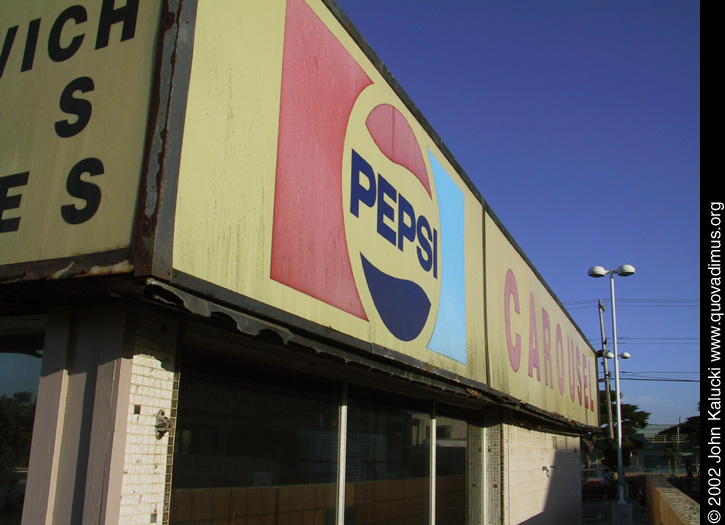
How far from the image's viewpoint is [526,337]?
13.1m

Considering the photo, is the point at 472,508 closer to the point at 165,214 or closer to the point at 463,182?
the point at 463,182

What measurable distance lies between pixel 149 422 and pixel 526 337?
1015 centimetres

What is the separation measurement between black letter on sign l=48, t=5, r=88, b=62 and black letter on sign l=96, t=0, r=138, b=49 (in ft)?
0.59

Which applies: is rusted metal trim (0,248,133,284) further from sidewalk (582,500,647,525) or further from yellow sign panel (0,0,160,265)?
sidewalk (582,500,647,525)

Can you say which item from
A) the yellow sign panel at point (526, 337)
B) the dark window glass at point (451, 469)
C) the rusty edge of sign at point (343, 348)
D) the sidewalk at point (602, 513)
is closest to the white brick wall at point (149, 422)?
the rusty edge of sign at point (343, 348)

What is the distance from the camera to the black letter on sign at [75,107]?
409cm

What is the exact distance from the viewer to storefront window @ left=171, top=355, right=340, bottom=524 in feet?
15.7

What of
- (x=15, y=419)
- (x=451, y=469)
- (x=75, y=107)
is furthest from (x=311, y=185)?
(x=451, y=469)

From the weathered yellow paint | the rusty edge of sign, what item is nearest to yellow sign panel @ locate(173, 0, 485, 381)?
the weathered yellow paint

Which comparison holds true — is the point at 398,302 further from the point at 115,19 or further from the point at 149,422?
the point at 115,19

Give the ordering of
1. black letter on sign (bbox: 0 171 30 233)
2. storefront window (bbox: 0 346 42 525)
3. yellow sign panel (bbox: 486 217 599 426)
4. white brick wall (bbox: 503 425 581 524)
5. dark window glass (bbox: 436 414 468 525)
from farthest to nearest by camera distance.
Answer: white brick wall (bbox: 503 425 581 524) < yellow sign panel (bbox: 486 217 599 426) < dark window glass (bbox: 436 414 468 525) < storefront window (bbox: 0 346 42 525) < black letter on sign (bbox: 0 171 30 233)

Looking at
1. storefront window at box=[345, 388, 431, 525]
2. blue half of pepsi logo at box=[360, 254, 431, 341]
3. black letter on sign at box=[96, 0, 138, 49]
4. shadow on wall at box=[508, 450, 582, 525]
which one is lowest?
shadow on wall at box=[508, 450, 582, 525]

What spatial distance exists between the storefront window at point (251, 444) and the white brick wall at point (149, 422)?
0.50 meters

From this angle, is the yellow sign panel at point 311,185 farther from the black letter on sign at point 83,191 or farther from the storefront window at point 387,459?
the storefront window at point 387,459
